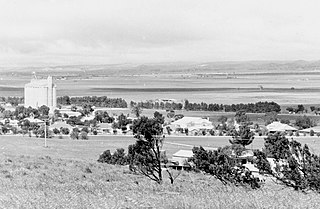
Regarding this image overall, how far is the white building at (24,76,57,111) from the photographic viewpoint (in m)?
67.2

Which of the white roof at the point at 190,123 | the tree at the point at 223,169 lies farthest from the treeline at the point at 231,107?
the tree at the point at 223,169

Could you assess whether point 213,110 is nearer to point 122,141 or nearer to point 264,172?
point 122,141

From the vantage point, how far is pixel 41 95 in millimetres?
68688

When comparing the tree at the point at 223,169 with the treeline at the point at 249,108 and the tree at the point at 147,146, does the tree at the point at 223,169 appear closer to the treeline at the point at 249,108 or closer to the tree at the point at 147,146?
the tree at the point at 147,146

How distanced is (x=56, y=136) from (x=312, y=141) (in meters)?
15.9

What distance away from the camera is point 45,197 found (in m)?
6.01

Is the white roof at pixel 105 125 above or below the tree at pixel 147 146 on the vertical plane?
below

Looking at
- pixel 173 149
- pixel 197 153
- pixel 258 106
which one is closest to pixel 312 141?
pixel 173 149

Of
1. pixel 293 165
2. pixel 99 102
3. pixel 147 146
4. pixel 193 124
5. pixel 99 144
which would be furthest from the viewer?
pixel 99 102

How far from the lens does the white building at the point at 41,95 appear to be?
221 ft

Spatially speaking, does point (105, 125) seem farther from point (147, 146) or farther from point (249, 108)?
point (147, 146)

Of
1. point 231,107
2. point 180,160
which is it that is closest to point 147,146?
point 180,160

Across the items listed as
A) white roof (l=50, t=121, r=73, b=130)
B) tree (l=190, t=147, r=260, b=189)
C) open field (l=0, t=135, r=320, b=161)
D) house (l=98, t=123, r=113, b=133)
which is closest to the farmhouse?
house (l=98, t=123, r=113, b=133)

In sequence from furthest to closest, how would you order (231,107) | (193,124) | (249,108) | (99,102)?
(99,102)
(231,107)
(249,108)
(193,124)
